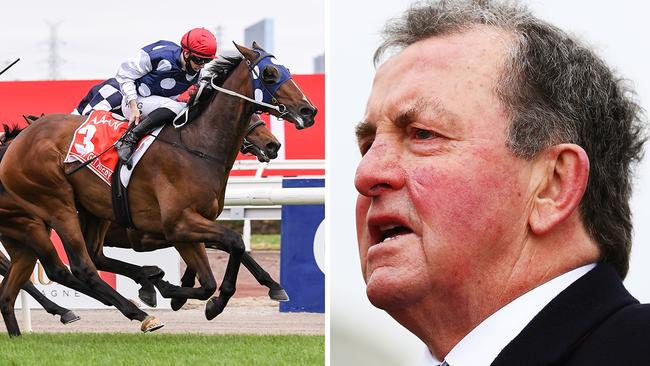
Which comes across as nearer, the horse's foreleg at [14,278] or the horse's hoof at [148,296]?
the horse's hoof at [148,296]

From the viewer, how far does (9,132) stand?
6.15 meters

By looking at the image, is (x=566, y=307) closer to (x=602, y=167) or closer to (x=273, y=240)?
(x=602, y=167)

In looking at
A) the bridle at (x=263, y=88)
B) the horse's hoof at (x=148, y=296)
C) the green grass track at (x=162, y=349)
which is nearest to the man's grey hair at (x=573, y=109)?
the green grass track at (x=162, y=349)

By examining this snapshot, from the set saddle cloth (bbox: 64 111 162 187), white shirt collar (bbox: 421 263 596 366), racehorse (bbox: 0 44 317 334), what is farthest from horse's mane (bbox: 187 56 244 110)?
white shirt collar (bbox: 421 263 596 366)

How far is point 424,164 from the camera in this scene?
1.34m

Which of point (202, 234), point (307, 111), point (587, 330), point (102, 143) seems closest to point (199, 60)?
point (307, 111)

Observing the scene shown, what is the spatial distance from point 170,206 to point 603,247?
15.5ft

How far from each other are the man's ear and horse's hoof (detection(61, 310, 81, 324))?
16.0 ft

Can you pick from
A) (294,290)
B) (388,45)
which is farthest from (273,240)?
(388,45)

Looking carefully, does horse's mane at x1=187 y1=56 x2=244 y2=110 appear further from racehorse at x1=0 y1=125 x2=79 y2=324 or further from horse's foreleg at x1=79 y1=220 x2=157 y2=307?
racehorse at x1=0 y1=125 x2=79 y2=324

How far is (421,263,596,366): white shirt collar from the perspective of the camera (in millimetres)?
1270

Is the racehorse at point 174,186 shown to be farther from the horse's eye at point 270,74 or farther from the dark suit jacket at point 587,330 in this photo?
the dark suit jacket at point 587,330

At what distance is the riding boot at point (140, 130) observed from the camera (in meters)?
5.61

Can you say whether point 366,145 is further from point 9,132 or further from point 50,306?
point 9,132
